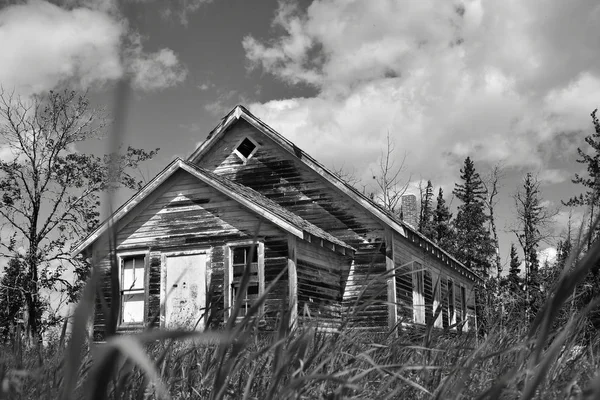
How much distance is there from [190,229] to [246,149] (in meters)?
4.15

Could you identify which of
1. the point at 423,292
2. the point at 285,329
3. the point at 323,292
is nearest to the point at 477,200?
the point at 423,292

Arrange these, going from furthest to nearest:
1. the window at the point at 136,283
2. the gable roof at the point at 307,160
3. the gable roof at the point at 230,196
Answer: the gable roof at the point at 307,160 < the window at the point at 136,283 < the gable roof at the point at 230,196

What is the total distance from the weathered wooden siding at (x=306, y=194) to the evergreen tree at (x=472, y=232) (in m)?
35.8

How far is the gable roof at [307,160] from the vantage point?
52.7ft

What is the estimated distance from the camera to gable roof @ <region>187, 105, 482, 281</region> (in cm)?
1608

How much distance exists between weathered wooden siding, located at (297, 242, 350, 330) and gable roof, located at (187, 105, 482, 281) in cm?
158

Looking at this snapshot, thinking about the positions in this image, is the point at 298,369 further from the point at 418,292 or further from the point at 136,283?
the point at 418,292

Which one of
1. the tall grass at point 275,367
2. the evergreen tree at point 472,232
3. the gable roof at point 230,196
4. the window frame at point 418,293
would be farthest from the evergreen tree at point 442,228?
the tall grass at point 275,367

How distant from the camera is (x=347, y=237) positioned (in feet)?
54.6

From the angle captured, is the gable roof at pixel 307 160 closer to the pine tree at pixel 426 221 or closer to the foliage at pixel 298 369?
the foliage at pixel 298 369

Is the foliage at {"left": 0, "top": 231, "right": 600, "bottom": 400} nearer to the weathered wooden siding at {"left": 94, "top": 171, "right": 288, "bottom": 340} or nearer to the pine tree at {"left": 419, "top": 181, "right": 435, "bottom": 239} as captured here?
the weathered wooden siding at {"left": 94, "top": 171, "right": 288, "bottom": 340}

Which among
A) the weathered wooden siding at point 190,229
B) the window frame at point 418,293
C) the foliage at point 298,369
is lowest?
the foliage at point 298,369

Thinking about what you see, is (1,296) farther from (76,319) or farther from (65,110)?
(76,319)

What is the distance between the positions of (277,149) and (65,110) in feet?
→ 43.2
